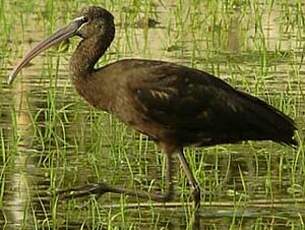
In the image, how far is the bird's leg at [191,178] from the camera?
24.8 ft

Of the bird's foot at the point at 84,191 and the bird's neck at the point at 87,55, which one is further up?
the bird's neck at the point at 87,55

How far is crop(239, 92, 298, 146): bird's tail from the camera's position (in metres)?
7.66

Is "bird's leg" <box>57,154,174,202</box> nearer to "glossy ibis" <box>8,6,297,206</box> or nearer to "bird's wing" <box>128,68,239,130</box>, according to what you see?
"glossy ibis" <box>8,6,297,206</box>

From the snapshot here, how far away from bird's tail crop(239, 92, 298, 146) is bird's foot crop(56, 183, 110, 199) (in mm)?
835

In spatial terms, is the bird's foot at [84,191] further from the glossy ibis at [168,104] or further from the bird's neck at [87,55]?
the bird's neck at [87,55]

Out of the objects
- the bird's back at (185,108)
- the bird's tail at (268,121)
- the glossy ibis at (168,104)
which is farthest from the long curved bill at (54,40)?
the bird's tail at (268,121)

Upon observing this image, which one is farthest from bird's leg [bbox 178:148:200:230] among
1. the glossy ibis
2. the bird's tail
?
the bird's tail

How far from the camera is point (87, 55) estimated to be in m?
7.77

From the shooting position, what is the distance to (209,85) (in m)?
7.66

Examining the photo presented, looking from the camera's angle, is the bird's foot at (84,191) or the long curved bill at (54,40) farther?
the long curved bill at (54,40)

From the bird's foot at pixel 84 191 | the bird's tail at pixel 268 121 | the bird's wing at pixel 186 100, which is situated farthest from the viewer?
the bird's tail at pixel 268 121

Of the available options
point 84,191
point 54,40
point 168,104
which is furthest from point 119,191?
point 54,40

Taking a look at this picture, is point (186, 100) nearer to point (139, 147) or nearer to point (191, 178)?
point (191, 178)

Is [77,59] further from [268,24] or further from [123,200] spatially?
[268,24]
